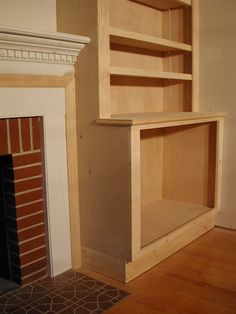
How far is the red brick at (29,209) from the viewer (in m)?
1.78

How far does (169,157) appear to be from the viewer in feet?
8.78

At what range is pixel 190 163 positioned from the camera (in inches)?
101

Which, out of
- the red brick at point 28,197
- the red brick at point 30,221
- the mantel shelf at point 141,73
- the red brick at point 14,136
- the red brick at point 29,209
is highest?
the mantel shelf at point 141,73

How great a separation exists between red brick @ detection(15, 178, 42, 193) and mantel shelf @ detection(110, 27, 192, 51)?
83 centimetres

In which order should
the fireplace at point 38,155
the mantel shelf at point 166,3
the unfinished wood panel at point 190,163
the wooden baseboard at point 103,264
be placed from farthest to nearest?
the unfinished wood panel at point 190,163 → the mantel shelf at point 166,3 → the wooden baseboard at point 103,264 → the fireplace at point 38,155

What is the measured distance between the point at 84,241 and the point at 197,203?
94cm

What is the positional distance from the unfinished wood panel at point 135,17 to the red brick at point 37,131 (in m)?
0.81

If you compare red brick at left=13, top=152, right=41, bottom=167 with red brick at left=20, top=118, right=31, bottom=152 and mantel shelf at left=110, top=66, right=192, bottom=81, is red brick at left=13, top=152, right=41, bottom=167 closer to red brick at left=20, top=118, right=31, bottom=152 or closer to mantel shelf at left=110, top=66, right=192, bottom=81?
red brick at left=20, top=118, right=31, bottom=152

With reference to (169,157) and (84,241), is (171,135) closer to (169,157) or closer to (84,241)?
(169,157)

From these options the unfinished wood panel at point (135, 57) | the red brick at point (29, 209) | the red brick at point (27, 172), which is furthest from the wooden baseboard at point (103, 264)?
the unfinished wood panel at point (135, 57)

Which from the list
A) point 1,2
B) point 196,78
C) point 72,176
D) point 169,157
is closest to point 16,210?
point 72,176

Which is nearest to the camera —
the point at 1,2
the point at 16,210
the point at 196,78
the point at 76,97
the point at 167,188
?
the point at 1,2

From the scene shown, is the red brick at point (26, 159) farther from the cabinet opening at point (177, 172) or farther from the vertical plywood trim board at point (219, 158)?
the vertical plywood trim board at point (219, 158)

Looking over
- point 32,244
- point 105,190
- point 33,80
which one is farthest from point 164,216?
point 33,80
